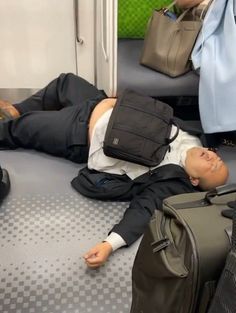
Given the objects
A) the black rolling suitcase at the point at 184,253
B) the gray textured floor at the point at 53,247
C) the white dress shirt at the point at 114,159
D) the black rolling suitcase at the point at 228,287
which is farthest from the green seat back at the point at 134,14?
the black rolling suitcase at the point at 228,287

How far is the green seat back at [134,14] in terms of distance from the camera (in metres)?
2.00

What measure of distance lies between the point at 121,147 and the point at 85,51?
107 cm

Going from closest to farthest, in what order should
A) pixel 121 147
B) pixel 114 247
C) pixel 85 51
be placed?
pixel 114 247 < pixel 121 147 < pixel 85 51

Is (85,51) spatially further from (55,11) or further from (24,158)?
(24,158)

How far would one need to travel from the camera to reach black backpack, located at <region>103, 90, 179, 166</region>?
135 cm

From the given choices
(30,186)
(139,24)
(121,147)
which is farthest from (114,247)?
(139,24)

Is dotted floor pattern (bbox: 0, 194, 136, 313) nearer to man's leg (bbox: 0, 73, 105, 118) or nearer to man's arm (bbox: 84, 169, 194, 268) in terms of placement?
man's arm (bbox: 84, 169, 194, 268)

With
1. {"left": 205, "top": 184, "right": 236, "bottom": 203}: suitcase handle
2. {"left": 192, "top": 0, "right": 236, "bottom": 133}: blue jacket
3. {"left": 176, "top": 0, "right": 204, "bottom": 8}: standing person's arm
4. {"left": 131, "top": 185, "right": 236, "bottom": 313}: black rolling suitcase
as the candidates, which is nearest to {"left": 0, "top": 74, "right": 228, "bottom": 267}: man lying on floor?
{"left": 192, "top": 0, "right": 236, "bottom": 133}: blue jacket

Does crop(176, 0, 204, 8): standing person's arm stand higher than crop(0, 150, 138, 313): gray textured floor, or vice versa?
crop(176, 0, 204, 8): standing person's arm

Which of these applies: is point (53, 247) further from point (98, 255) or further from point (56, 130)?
point (56, 130)

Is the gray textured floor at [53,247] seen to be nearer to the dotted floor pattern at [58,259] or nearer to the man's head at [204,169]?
the dotted floor pattern at [58,259]

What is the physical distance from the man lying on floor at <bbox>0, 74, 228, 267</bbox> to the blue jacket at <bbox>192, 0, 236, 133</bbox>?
141 mm

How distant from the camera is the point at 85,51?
222 centimetres

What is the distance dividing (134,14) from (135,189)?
1.07 metres
